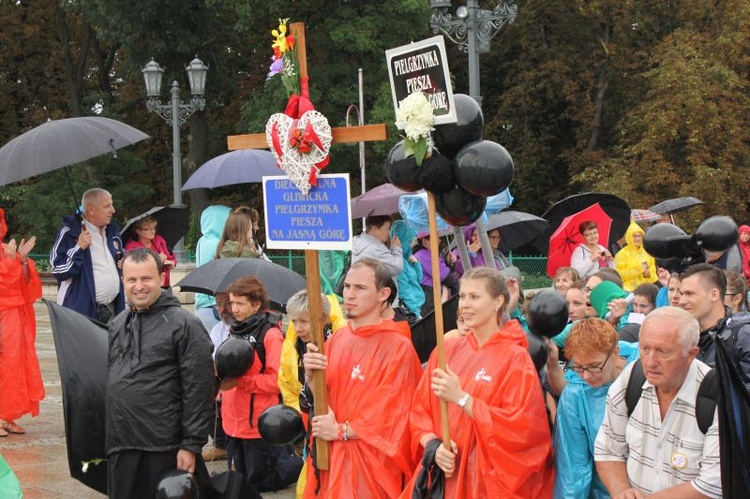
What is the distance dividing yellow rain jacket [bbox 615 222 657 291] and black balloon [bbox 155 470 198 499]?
Result: 7127 mm

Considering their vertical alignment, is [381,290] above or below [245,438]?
above

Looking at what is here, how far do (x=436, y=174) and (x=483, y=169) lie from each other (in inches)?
10.3

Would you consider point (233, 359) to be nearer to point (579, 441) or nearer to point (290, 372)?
point (290, 372)

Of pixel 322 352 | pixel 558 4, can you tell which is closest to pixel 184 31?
pixel 558 4

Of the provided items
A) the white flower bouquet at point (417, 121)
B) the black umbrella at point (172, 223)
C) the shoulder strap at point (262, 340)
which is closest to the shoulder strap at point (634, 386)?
the white flower bouquet at point (417, 121)

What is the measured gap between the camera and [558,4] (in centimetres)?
3206

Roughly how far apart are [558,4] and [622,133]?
5.76 m

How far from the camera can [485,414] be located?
5.00 meters

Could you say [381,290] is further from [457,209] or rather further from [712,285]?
[712,285]

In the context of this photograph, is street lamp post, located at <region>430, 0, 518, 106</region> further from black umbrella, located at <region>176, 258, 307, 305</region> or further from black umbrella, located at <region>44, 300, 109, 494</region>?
black umbrella, located at <region>44, 300, 109, 494</region>

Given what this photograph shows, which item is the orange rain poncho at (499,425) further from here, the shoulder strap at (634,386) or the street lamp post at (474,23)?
the street lamp post at (474,23)

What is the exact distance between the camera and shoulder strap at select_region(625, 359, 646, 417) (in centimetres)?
467

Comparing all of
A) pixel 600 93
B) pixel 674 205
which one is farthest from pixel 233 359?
pixel 600 93

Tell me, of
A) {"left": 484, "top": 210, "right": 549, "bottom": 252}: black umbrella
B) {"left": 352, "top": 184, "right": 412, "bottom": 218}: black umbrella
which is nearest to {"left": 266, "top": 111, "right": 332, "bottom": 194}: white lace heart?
{"left": 352, "top": 184, "right": 412, "bottom": 218}: black umbrella
